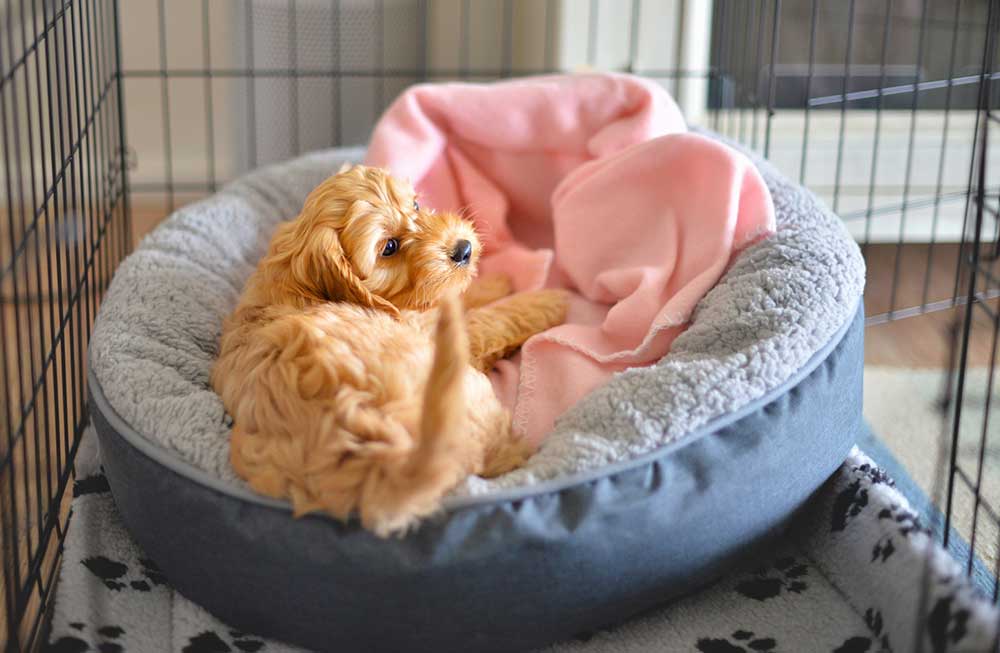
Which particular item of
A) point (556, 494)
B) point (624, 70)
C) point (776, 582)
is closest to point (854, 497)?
point (776, 582)

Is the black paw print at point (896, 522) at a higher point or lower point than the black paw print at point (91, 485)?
higher

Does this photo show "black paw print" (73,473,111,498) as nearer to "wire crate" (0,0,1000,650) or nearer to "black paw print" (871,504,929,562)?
"wire crate" (0,0,1000,650)

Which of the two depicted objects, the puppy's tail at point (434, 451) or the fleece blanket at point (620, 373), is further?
the fleece blanket at point (620, 373)

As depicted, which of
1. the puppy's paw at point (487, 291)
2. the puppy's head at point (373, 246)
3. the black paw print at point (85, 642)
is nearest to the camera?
the black paw print at point (85, 642)

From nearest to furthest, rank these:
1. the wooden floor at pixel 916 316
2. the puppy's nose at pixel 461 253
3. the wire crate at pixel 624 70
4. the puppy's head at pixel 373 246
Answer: the puppy's head at pixel 373 246 < the puppy's nose at pixel 461 253 < the wooden floor at pixel 916 316 < the wire crate at pixel 624 70

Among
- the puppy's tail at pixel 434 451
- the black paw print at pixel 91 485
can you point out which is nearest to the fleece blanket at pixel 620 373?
the puppy's tail at pixel 434 451

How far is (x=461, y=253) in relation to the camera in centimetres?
180

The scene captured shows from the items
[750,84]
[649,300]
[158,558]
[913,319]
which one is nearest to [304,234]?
[158,558]

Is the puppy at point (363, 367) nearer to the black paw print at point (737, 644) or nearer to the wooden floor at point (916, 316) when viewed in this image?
the black paw print at point (737, 644)

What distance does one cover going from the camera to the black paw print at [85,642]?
5.10 feet

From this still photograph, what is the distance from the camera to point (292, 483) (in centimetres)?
147

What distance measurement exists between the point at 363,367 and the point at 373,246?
0.28 meters

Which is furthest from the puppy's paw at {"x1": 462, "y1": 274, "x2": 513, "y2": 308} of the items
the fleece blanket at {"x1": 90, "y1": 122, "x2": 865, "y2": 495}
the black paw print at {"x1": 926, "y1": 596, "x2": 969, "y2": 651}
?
the black paw print at {"x1": 926, "y1": 596, "x2": 969, "y2": 651}

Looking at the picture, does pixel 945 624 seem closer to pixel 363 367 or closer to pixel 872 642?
pixel 872 642
